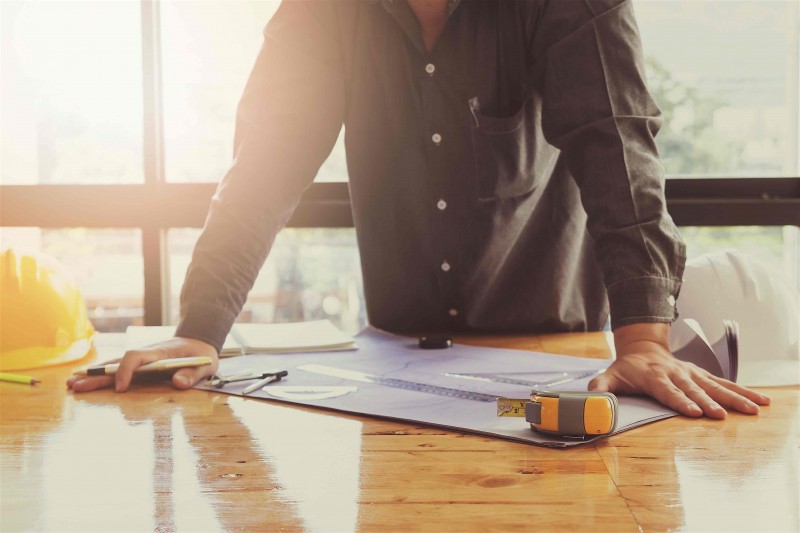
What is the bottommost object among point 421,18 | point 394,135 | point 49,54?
point 394,135

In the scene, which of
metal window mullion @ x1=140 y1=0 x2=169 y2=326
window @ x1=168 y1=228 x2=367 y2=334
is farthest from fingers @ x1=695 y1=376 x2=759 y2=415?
metal window mullion @ x1=140 y1=0 x2=169 y2=326

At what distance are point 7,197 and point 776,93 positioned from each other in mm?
2621

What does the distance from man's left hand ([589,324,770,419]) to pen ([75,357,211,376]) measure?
1.99 feet

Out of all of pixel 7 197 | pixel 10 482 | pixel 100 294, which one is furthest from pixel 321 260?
pixel 10 482

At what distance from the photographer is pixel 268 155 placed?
1529 millimetres

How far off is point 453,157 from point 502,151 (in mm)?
104

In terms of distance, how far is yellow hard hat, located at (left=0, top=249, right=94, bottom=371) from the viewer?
4.51 feet

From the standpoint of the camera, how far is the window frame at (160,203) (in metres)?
2.39

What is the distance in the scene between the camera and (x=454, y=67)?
160 centimetres

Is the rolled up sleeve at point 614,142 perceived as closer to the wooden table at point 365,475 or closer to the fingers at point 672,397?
the fingers at point 672,397

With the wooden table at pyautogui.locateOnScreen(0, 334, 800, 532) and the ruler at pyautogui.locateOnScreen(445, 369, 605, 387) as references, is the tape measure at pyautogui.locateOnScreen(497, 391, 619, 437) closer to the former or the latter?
the wooden table at pyautogui.locateOnScreen(0, 334, 800, 532)

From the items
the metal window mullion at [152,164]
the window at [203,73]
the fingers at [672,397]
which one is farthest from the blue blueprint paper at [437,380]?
the window at [203,73]

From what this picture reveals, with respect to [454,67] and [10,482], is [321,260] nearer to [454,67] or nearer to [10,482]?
[454,67]

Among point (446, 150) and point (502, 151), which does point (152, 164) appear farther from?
point (502, 151)
